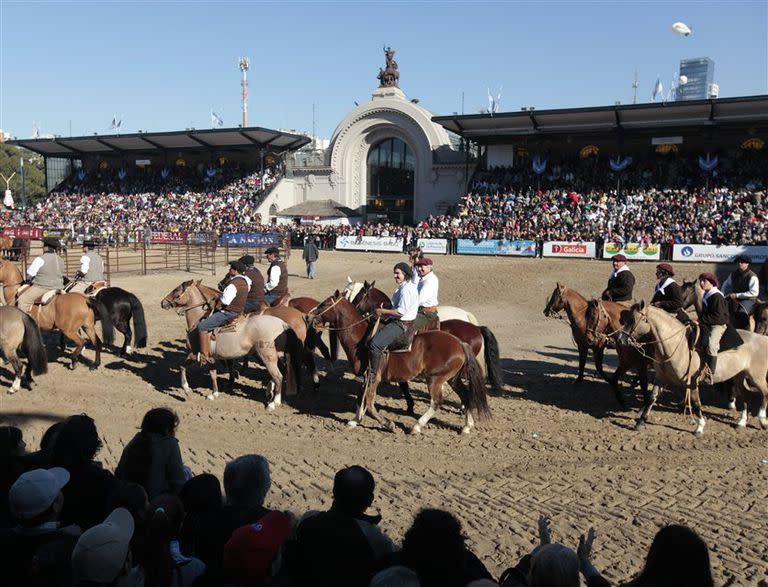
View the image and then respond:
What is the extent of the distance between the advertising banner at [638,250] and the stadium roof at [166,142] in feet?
91.5

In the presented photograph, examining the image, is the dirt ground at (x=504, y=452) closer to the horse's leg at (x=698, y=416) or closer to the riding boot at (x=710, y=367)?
the horse's leg at (x=698, y=416)

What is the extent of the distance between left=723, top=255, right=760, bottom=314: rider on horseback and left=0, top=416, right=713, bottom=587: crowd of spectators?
939 centimetres

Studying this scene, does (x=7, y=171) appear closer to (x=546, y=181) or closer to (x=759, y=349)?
(x=546, y=181)

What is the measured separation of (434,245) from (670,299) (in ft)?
81.4

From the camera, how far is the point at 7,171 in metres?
82.3

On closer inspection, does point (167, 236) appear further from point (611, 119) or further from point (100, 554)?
point (100, 554)

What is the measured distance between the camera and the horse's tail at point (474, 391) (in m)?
8.96

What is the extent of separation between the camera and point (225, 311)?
10.6 meters

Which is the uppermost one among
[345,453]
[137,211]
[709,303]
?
[137,211]

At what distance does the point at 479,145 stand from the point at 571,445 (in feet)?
118

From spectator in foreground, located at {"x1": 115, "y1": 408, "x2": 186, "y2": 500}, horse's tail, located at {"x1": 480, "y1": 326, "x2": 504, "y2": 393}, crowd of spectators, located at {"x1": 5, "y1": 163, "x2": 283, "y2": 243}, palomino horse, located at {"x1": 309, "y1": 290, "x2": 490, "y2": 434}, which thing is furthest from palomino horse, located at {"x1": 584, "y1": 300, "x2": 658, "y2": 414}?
crowd of spectators, located at {"x1": 5, "y1": 163, "x2": 283, "y2": 243}

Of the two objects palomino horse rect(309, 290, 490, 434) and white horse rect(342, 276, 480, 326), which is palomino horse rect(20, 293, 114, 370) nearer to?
white horse rect(342, 276, 480, 326)

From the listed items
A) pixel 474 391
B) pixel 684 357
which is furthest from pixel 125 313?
pixel 684 357

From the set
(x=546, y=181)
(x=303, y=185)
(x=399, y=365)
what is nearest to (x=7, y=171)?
(x=303, y=185)
